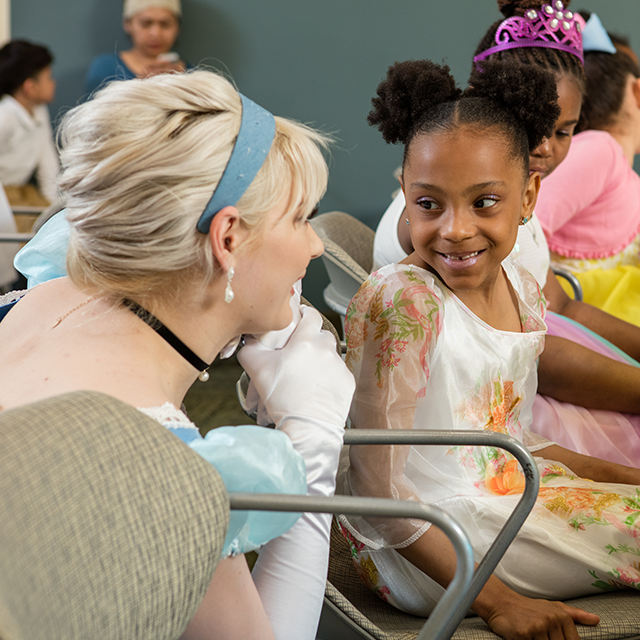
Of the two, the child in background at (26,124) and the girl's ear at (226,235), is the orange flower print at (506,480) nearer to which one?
the girl's ear at (226,235)

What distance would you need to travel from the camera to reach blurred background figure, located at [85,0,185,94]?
12.3 ft

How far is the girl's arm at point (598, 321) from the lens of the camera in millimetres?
1826

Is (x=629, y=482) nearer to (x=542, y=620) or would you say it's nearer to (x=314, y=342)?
(x=542, y=620)

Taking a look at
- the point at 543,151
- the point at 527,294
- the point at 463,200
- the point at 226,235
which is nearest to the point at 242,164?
the point at 226,235

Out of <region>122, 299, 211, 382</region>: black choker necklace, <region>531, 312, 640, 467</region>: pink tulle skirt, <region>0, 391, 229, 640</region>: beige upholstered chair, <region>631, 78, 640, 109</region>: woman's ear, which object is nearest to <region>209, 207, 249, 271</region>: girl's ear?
<region>122, 299, 211, 382</region>: black choker necklace

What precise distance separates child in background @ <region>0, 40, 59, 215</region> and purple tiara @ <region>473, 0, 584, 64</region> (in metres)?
2.80

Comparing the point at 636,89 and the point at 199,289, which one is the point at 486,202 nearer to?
the point at 199,289

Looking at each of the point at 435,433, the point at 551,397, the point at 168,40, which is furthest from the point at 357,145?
the point at 435,433

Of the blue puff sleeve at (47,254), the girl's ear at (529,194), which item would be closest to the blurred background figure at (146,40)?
the blue puff sleeve at (47,254)

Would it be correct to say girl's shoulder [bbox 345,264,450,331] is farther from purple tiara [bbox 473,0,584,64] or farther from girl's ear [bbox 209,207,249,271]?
purple tiara [bbox 473,0,584,64]

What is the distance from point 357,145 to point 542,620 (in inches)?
132

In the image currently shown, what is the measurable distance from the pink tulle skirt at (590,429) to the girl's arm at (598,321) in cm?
39

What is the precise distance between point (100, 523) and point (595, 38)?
216 cm

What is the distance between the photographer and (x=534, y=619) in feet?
2.88
